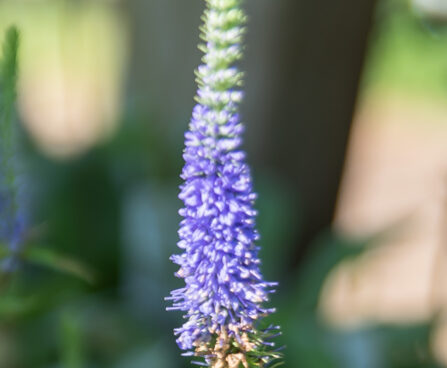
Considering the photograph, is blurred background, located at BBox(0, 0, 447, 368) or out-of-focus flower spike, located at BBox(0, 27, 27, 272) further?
blurred background, located at BBox(0, 0, 447, 368)

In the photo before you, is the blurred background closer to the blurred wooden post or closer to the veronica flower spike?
the blurred wooden post

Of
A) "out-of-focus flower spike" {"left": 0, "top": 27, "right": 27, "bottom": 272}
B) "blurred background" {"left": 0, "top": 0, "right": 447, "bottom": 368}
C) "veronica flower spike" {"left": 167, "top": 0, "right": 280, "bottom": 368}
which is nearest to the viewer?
"veronica flower spike" {"left": 167, "top": 0, "right": 280, "bottom": 368}

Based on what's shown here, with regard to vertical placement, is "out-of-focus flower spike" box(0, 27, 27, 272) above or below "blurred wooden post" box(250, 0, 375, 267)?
below

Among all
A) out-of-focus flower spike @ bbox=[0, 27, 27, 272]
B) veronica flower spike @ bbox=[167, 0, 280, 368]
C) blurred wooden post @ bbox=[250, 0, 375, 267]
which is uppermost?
blurred wooden post @ bbox=[250, 0, 375, 267]

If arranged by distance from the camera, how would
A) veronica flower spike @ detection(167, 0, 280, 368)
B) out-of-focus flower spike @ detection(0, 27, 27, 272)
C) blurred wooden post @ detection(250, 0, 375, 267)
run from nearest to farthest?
1. veronica flower spike @ detection(167, 0, 280, 368)
2. out-of-focus flower spike @ detection(0, 27, 27, 272)
3. blurred wooden post @ detection(250, 0, 375, 267)

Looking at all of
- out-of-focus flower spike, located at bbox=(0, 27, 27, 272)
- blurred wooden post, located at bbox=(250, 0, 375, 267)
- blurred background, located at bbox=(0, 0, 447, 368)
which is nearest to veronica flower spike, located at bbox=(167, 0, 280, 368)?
out-of-focus flower spike, located at bbox=(0, 27, 27, 272)

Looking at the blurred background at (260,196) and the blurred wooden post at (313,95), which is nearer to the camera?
the blurred background at (260,196)

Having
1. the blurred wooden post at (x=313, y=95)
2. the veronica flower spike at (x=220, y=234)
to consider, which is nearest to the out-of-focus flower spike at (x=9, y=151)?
the veronica flower spike at (x=220, y=234)

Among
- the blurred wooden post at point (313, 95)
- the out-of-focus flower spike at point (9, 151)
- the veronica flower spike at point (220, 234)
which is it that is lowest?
the veronica flower spike at point (220, 234)

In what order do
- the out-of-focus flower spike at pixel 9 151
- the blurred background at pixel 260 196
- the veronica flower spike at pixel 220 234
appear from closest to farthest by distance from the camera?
the veronica flower spike at pixel 220 234
the out-of-focus flower spike at pixel 9 151
the blurred background at pixel 260 196

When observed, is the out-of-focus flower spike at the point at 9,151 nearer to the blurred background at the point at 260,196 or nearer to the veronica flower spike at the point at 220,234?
the veronica flower spike at the point at 220,234
